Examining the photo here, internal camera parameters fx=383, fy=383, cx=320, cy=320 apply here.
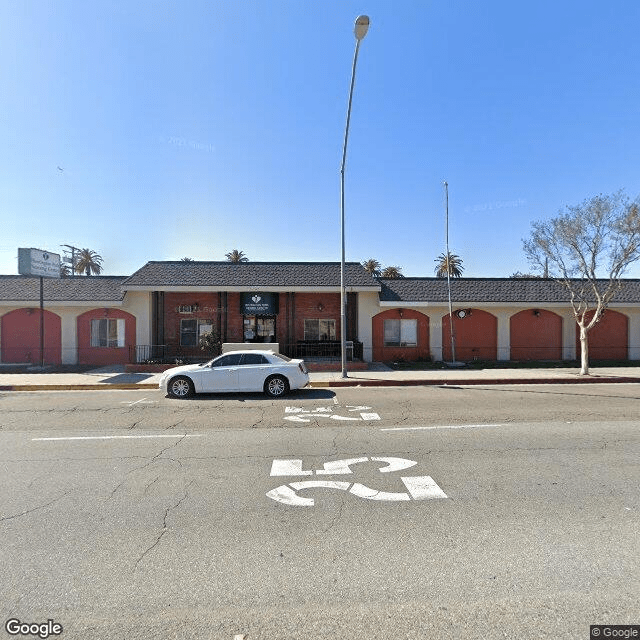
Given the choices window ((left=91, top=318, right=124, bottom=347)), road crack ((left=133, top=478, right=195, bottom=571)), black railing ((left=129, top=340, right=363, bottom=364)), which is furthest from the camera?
window ((left=91, top=318, right=124, bottom=347))

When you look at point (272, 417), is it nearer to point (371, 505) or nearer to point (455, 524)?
point (371, 505)

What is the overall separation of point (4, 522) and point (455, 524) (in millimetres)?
4743

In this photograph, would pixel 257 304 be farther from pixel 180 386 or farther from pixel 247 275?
pixel 180 386

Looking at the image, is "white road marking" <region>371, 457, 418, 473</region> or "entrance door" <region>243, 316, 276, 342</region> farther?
"entrance door" <region>243, 316, 276, 342</region>

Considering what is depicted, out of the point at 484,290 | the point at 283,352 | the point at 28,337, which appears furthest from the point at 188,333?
the point at 484,290

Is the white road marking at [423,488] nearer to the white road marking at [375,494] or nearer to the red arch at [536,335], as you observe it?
the white road marking at [375,494]

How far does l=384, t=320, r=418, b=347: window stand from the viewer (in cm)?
2108

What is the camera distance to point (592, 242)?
16141 millimetres

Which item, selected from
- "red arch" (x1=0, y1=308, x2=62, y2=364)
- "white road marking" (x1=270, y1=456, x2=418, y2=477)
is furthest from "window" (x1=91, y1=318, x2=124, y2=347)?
"white road marking" (x1=270, y1=456, x2=418, y2=477)

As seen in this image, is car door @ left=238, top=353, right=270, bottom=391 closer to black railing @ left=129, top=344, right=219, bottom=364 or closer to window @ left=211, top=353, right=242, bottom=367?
window @ left=211, top=353, right=242, bottom=367

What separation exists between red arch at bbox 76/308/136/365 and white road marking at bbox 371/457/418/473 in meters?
17.9

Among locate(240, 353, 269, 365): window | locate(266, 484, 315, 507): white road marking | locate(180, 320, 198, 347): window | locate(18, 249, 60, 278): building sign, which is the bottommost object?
locate(266, 484, 315, 507): white road marking

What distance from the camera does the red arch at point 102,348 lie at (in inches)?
794

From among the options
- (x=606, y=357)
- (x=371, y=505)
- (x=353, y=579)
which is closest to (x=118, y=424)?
(x=371, y=505)
